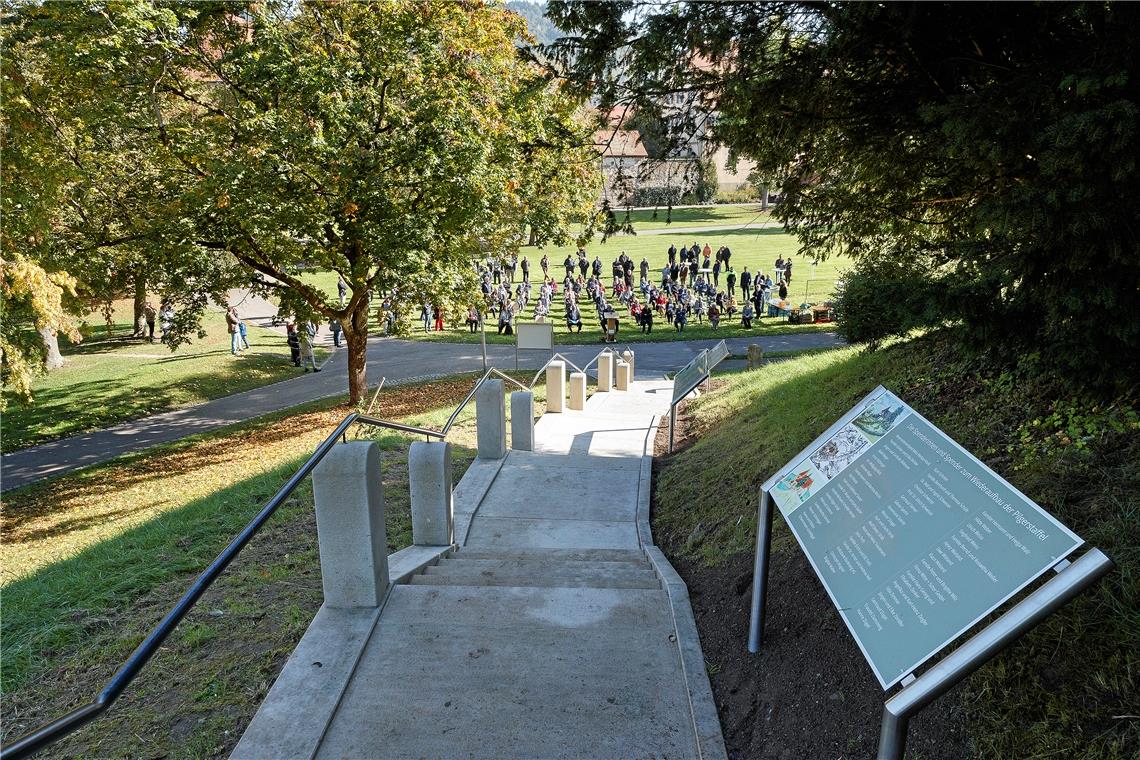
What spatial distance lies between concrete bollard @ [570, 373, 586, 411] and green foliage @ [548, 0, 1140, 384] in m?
7.14

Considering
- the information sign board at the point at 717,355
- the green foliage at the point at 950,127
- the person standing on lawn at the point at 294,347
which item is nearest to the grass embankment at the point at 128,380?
the person standing on lawn at the point at 294,347

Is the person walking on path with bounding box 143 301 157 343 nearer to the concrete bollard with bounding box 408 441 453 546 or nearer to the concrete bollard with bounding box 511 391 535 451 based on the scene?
the concrete bollard with bounding box 511 391 535 451

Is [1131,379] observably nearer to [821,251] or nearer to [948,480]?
[948,480]

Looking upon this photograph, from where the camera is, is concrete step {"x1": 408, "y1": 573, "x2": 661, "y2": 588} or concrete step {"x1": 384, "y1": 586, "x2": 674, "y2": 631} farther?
concrete step {"x1": 408, "y1": 573, "x2": 661, "y2": 588}

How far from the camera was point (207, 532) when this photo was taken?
670 centimetres

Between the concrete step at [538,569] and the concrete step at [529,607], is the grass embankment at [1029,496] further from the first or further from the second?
the concrete step at [529,607]

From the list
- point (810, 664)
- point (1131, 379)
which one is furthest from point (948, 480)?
point (1131, 379)

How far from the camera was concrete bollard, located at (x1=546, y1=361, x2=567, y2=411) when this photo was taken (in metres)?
13.1

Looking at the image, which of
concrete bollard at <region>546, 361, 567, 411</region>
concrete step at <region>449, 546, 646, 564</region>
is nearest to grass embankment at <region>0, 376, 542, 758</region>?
concrete step at <region>449, 546, 646, 564</region>

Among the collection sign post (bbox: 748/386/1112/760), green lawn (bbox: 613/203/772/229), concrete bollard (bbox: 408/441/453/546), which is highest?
green lawn (bbox: 613/203/772/229)

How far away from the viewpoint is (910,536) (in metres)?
2.76

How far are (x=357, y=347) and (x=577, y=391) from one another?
636 centimetres

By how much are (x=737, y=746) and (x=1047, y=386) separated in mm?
3406

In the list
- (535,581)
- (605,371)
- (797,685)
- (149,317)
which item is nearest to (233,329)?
(149,317)
